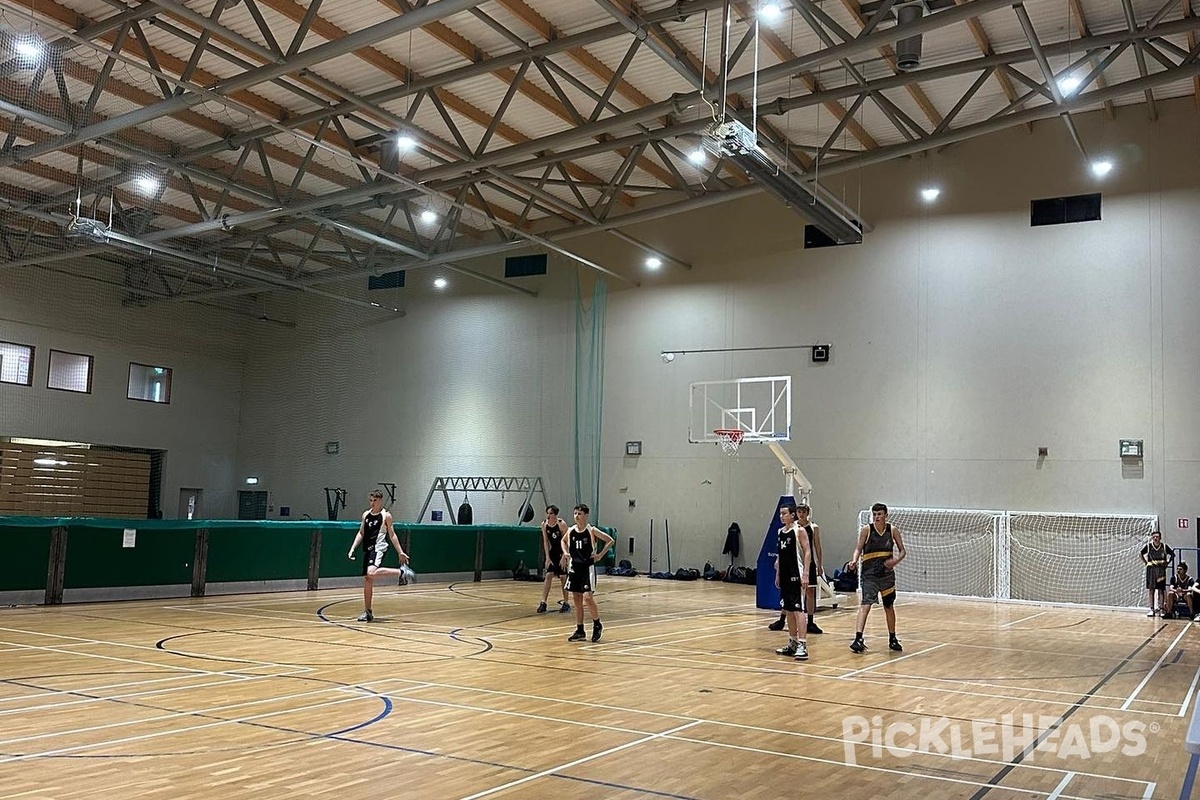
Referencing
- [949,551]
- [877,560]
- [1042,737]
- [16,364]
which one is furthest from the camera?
[16,364]

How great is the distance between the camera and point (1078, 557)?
819 inches

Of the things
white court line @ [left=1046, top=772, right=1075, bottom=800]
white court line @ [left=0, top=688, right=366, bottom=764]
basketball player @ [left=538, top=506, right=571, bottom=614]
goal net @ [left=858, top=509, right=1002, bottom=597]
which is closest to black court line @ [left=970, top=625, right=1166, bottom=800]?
white court line @ [left=1046, top=772, right=1075, bottom=800]

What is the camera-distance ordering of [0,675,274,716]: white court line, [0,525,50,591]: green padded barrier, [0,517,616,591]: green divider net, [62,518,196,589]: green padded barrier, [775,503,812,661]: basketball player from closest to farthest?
[0,675,274,716]: white court line < [775,503,812,661]: basketball player < [0,525,50,591]: green padded barrier < [0,517,616,591]: green divider net < [62,518,196,589]: green padded barrier

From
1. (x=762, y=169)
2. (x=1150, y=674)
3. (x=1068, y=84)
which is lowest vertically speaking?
(x=1150, y=674)

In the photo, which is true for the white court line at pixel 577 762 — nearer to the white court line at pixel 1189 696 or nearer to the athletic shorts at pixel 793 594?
the athletic shorts at pixel 793 594

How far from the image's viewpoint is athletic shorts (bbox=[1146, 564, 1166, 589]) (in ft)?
60.1

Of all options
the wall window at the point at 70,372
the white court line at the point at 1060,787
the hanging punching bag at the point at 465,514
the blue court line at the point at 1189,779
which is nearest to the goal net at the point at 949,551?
the hanging punching bag at the point at 465,514

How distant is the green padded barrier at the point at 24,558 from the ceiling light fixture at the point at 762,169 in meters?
11.1

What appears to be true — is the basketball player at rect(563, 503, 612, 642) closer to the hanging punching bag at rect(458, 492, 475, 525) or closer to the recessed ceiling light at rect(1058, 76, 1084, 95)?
the recessed ceiling light at rect(1058, 76, 1084, 95)

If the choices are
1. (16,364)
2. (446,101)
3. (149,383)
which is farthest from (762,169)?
(149,383)

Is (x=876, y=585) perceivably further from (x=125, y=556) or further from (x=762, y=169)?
(x=125, y=556)

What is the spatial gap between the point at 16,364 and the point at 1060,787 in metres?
26.5

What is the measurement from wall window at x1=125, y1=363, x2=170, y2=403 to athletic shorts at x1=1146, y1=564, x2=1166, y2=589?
25.0m

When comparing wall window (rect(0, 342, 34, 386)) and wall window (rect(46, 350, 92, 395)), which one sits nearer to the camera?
wall window (rect(0, 342, 34, 386))
